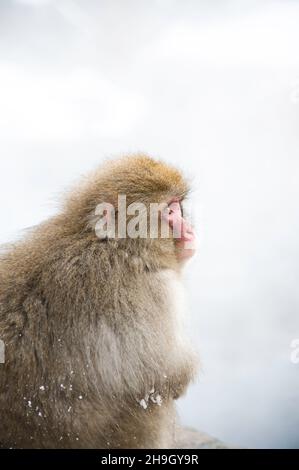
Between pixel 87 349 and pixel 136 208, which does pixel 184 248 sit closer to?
pixel 136 208

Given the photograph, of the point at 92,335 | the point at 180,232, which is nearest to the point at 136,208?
the point at 180,232

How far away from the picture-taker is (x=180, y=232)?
4.05m

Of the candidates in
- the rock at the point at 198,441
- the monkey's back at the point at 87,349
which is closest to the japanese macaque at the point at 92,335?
the monkey's back at the point at 87,349

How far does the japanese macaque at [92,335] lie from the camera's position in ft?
11.0

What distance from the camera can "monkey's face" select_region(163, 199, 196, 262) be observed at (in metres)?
4.04

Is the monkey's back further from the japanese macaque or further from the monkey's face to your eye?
the monkey's face

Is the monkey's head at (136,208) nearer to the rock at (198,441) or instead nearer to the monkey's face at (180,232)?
the monkey's face at (180,232)

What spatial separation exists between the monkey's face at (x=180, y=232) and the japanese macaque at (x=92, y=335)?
0.10 meters

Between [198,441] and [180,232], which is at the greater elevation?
[180,232]

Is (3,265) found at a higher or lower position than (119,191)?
lower
